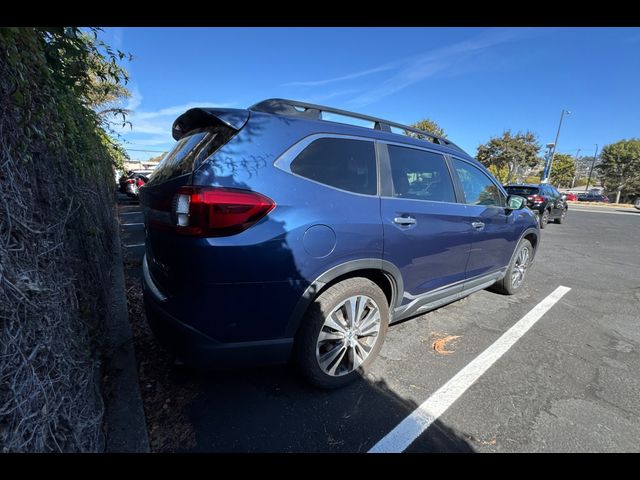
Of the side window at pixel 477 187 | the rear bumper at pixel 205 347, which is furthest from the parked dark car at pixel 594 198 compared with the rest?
the rear bumper at pixel 205 347

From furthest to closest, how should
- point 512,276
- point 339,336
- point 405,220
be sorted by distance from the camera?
point 512,276
point 405,220
point 339,336

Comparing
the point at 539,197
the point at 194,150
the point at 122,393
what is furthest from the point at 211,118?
the point at 539,197

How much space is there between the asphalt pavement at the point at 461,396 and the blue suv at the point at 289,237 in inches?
12.5

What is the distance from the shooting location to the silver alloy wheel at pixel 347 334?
2.12 meters

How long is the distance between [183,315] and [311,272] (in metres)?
0.79

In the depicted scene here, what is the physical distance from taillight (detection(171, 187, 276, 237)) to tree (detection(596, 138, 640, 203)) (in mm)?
50537

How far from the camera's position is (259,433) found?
1.87 m

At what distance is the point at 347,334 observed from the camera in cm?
221

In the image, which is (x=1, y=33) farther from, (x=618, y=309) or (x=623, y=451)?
(x=618, y=309)

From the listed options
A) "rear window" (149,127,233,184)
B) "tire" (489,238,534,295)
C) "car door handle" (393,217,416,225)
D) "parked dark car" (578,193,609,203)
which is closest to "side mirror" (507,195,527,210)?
"tire" (489,238,534,295)

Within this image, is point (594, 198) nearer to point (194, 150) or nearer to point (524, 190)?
point (524, 190)

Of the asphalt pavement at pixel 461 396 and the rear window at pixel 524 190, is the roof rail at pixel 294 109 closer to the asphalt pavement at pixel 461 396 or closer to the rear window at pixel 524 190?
the asphalt pavement at pixel 461 396

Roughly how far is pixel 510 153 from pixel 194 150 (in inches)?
1612

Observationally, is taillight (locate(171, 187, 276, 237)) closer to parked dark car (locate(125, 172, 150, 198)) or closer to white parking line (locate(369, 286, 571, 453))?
white parking line (locate(369, 286, 571, 453))
